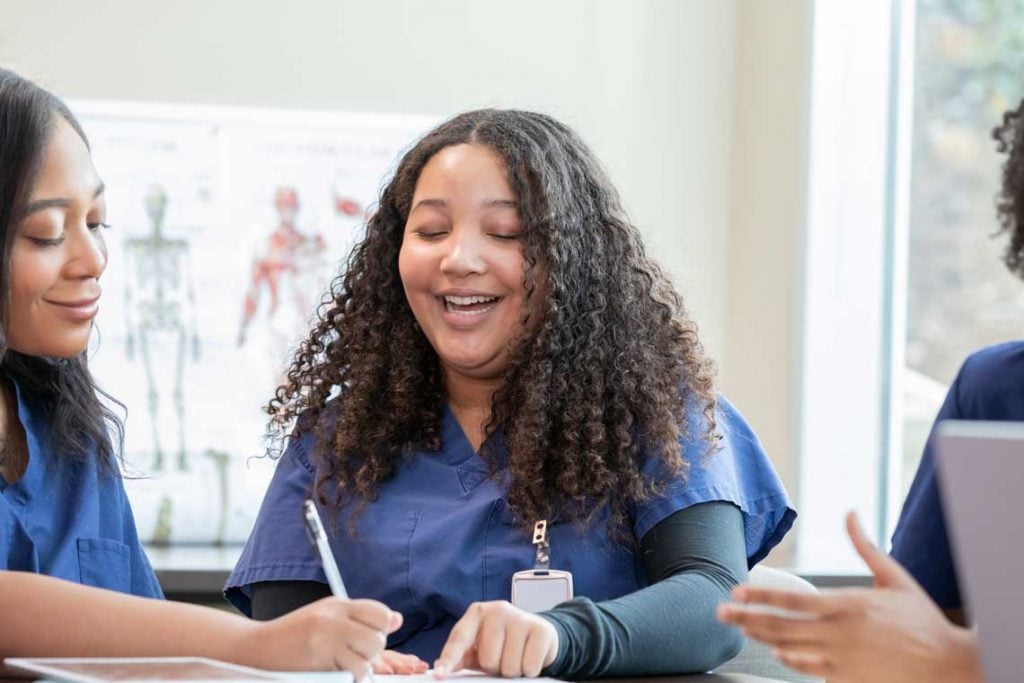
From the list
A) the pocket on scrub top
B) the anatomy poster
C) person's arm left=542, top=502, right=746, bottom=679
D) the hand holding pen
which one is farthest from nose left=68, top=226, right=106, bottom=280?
the anatomy poster

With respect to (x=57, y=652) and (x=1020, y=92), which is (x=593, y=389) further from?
(x=1020, y=92)

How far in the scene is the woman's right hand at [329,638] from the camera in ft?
3.94

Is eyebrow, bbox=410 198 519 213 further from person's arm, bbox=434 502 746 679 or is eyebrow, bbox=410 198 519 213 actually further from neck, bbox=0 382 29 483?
neck, bbox=0 382 29 483

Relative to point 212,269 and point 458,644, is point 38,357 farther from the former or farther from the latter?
point 212,269

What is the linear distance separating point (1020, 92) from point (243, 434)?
1.68 m

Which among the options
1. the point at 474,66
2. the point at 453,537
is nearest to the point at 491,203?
the point at 453,537

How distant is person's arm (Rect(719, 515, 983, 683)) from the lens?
0.98 meters

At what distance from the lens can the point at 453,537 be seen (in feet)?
5.31

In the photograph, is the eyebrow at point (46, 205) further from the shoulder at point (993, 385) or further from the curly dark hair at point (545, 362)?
the shoulder at point (993, 385)

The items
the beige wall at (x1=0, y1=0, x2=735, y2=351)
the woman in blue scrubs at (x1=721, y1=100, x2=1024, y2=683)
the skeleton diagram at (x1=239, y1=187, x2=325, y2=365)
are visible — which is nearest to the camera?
the woman in blue scrubs at (x1=721, y1=100, x2=1024, y2=683)

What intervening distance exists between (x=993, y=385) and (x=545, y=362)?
543 millimetres

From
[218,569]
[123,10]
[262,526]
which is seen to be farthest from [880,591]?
[123,10]

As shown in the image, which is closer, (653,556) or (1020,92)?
(653,556)

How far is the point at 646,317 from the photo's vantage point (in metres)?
1.83
